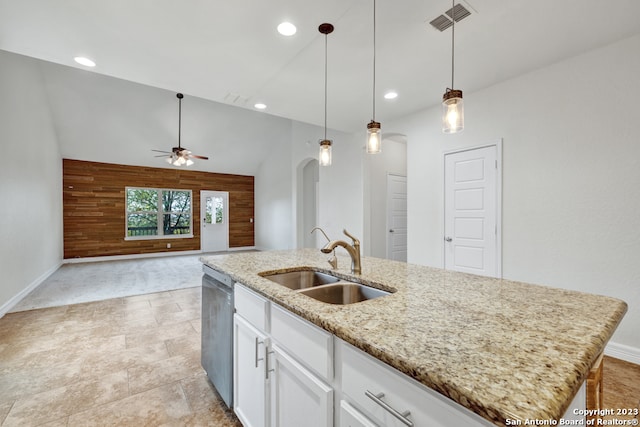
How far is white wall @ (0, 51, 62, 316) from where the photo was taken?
3600 millimetres

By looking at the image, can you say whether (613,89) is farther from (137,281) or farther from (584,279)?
(137,281)

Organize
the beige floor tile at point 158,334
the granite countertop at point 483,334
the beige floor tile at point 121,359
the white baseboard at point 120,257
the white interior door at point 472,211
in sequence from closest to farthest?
the granite countertop at point 483,334, the beige floor tile at point 121,359, the beige floor tile at point 158,334, the white interior door at point 472,211, the white baseboard at point 120,257

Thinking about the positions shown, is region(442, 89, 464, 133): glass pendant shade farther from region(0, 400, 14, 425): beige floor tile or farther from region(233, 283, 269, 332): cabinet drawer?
region(0, 400, 14, 425): beige floor tile

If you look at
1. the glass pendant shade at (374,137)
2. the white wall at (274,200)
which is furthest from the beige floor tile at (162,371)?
the white wall at (274,200)

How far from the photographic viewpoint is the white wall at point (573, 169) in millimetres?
2445

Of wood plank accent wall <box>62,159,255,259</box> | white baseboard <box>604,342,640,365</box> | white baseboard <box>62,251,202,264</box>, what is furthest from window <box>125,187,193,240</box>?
white baseboard <box>604,342,640,365</box>

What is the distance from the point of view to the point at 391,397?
0.76 m

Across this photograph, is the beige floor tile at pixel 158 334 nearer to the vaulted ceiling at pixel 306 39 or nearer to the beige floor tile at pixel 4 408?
the beige floor tile at pixel 4 408

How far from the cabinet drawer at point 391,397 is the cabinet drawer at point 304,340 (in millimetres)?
78

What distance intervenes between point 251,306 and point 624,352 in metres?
3.23

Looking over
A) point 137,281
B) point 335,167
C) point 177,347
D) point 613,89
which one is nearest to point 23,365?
point 177,347

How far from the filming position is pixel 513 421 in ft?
1.69

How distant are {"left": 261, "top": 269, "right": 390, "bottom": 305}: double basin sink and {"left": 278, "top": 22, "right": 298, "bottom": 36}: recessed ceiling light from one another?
1.89m

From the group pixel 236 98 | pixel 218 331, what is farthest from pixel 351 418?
pixel 236 98
